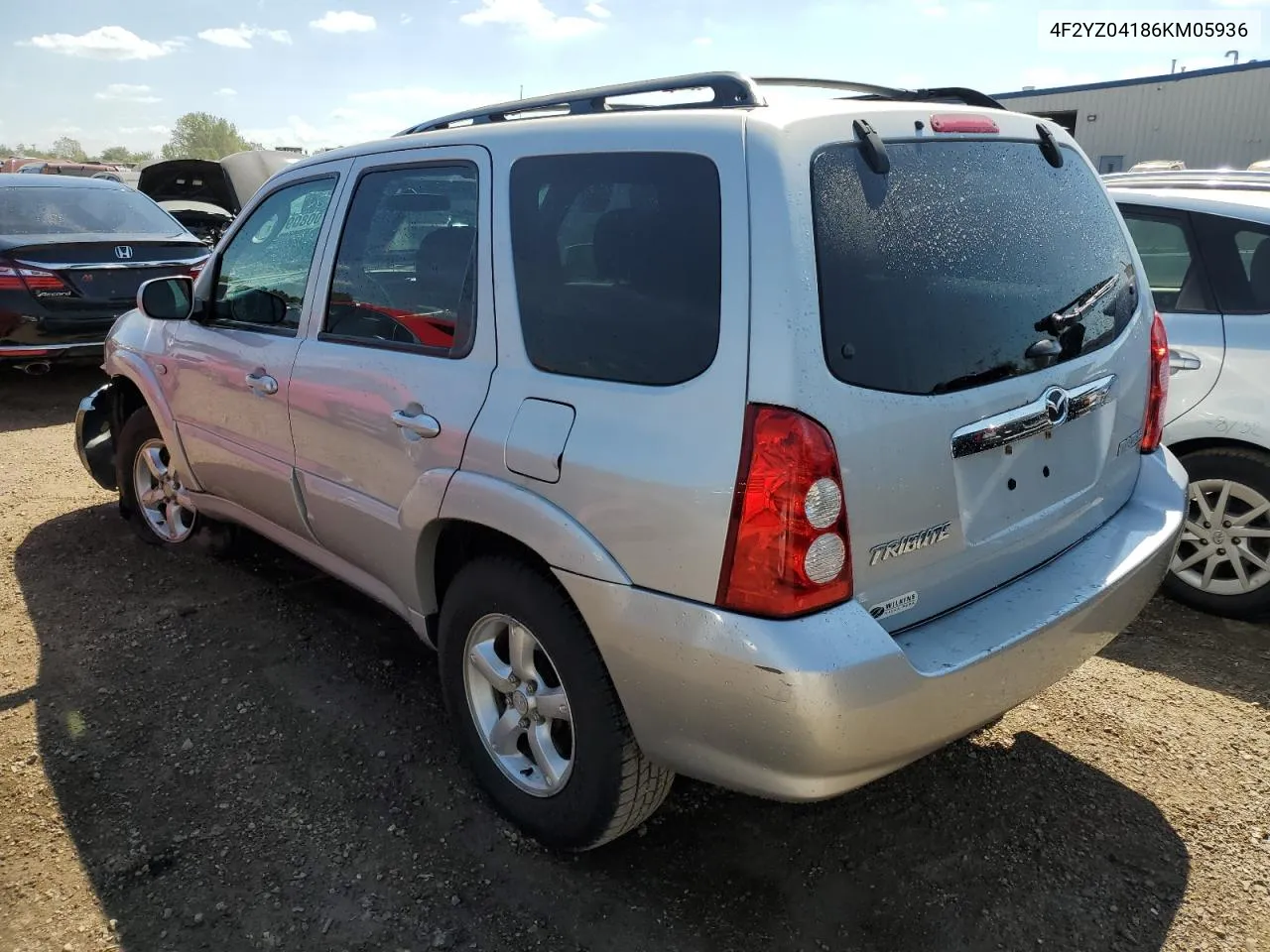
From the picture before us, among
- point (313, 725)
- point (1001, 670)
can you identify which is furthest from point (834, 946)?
point (313, 725)

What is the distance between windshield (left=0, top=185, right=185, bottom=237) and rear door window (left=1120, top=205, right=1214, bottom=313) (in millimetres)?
7289

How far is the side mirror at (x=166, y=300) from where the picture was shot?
3.71 meters

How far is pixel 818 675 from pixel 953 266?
3.18 feet

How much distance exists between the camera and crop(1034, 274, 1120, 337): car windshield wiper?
2311 mm

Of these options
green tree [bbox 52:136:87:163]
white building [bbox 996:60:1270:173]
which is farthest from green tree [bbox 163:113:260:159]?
white building [bbox 996:60:1270:173]

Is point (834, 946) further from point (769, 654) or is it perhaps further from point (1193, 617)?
point (1193, 617)

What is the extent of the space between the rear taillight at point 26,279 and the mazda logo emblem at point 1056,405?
23.9ft

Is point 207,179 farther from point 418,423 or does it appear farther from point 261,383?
point 418,423

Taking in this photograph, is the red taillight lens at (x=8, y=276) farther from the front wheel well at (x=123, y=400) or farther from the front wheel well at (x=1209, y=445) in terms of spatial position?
the front wheel well at (x=1209, y=445)

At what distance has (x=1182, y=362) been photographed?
12.3 feet

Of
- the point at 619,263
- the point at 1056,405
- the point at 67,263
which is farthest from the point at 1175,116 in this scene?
the point at 619,263

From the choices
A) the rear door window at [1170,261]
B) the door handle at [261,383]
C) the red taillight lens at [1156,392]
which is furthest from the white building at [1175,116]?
the door handle at [261,383]

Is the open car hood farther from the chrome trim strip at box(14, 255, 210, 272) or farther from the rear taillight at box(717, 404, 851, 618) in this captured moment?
the rear taillight at box(717, 404, 851, 618)

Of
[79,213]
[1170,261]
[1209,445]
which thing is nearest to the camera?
[1209,445]
